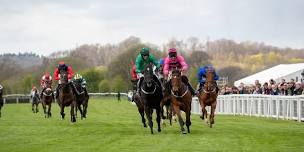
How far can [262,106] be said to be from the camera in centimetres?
2961

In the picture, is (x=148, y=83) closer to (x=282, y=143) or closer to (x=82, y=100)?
(x=282, y=143)

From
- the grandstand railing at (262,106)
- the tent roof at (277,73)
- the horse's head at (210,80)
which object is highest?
the tent roof at (277,73)

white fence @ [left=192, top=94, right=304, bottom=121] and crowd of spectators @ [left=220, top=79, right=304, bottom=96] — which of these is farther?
crowd of spectators @ [left=220, top=79, right=304, bottom=96]

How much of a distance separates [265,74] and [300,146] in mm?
51958

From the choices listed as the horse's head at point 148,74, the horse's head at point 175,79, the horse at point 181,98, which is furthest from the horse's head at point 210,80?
the horse's head at point 148,74

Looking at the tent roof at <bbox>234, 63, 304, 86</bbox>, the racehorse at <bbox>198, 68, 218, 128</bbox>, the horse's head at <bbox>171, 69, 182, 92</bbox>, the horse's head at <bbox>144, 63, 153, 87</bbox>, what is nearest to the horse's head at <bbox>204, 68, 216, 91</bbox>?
the racehorse at <bbox>198, 68, 218, 128</bbox>

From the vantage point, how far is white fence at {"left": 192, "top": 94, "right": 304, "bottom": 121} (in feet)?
81.9

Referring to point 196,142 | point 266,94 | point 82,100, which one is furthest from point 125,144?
point 266,94

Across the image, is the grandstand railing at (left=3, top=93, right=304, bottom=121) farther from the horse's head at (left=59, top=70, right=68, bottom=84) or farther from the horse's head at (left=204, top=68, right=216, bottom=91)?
the horse's head at (left=59, top=70, right=68, bottom=84)

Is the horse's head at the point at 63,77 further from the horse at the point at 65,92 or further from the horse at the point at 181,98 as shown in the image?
the horse at the point at 181,98

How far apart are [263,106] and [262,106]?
9.9 inches

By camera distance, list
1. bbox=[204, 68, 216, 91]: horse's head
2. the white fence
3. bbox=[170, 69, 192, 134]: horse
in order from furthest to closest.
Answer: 1. the white fence
2. bbox=[204, 68, 216, 91]: horse's head
3. bbox=[170, 69, 192, 134]: horse

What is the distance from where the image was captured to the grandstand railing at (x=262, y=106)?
24959 mm

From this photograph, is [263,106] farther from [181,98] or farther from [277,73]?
[277,73]
